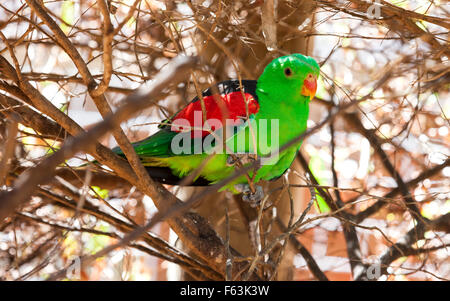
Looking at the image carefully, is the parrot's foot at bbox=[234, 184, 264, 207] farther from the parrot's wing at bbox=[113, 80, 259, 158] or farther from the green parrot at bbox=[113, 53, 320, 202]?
the parrot's wing at bbox=[113, 80, 259, 158]

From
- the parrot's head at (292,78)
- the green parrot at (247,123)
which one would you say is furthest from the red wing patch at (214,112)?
the parrot's head at (292,78)

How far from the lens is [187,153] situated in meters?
1.86

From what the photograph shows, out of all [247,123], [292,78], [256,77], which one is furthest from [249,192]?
[256,77]

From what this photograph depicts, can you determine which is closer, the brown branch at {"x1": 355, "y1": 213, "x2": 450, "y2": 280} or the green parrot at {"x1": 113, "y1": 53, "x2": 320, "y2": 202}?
the green parrot at {"x1": 113, "y1": 53, "x2": 320, "y2": 202}

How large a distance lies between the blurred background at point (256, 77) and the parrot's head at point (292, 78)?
0.21 feet

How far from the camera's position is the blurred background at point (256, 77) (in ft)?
5.51

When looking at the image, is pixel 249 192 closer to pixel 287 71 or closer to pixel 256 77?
pixel 287 71

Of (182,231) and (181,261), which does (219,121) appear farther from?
(181,261)

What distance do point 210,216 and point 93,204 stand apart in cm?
58

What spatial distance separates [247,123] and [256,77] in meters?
0.65

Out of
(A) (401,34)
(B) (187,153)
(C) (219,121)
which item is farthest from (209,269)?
(A) (401,34)

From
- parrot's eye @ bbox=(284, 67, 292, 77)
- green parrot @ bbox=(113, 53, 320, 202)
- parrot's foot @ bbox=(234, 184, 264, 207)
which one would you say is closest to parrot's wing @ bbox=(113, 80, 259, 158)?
green parrot @ bbox=(113, 53, 320, 202)

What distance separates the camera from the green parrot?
1.81 metres

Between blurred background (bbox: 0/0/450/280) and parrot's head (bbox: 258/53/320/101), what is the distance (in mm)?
65
